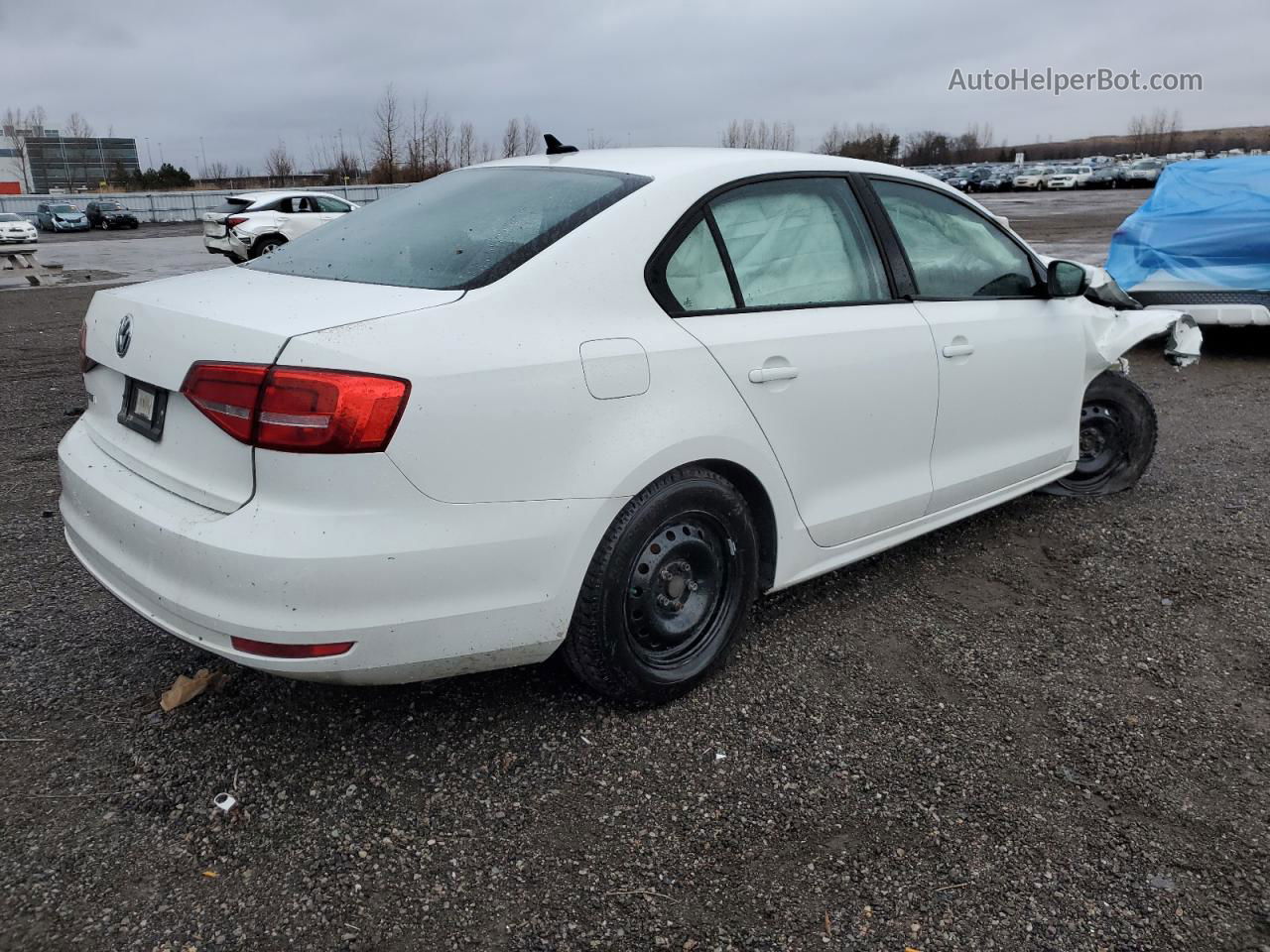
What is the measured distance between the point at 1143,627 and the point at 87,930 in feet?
11.0

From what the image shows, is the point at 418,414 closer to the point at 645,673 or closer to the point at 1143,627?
the point at 645,673

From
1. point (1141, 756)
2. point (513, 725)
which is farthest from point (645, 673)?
point (1141, 756)

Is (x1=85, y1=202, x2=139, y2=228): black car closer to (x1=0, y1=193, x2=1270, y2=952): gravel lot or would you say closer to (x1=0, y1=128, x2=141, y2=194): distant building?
(x1=0, y1=193, x2=1270, y2=952): gravel lot

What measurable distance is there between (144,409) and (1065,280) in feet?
11.1

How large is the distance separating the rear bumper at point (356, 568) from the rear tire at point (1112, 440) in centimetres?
325

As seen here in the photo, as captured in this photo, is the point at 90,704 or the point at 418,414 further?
the point at 90,704

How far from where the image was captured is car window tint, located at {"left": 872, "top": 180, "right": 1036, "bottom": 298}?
360 cm

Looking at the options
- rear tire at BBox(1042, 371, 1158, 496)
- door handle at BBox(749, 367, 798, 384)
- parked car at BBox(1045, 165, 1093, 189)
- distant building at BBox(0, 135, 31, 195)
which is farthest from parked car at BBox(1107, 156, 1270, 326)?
distant building at BBox(0, 135, 31, 195)

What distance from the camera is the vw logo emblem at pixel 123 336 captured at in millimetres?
2639

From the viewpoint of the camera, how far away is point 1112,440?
16.1 ft

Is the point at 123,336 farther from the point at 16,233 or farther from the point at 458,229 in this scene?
the point at 16,233

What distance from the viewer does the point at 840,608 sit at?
370cm

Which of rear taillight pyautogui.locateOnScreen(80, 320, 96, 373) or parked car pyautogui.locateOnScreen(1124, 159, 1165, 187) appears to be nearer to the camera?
rear taillight pyautogui.locateOnScreen(80, 320, 96, 373)

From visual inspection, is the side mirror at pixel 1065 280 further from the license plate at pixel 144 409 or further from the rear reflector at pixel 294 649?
the license plate at pixel 144 409
